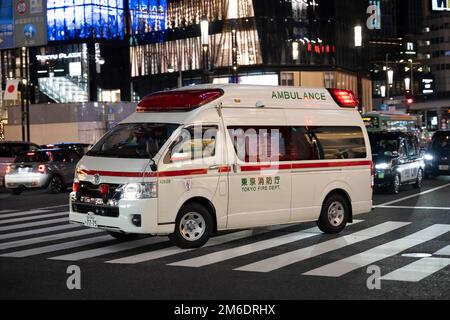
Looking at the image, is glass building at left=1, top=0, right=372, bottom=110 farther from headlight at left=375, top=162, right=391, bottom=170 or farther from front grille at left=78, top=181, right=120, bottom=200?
front grille at left=78, top=181, right=120, bottom=200

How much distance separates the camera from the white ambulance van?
35.0ft

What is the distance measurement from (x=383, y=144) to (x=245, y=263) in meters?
12.9

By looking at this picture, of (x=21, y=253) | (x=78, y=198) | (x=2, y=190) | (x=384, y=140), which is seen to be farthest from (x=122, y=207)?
(x=2, y=190)

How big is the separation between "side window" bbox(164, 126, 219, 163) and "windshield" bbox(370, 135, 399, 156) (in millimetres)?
11122

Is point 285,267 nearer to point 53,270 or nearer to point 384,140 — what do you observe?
point 53,270

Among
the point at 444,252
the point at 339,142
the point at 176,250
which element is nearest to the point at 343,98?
the point at 339,142

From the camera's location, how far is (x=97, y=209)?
10.9 metres

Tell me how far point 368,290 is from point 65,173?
17786mm

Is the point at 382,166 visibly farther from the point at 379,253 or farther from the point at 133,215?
the point at 133,215

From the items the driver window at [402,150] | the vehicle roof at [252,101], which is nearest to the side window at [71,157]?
the driver window at [402,150]

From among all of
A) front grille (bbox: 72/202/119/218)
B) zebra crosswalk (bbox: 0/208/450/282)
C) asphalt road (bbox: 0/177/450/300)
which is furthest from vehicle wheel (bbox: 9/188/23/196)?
front grille (bbox: 72/202/119/218)

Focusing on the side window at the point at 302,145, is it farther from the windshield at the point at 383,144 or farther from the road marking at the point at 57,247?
the windshield at the point at 383,144

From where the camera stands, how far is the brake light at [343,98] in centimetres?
1342

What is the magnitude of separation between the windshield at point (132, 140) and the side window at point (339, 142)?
316cm
